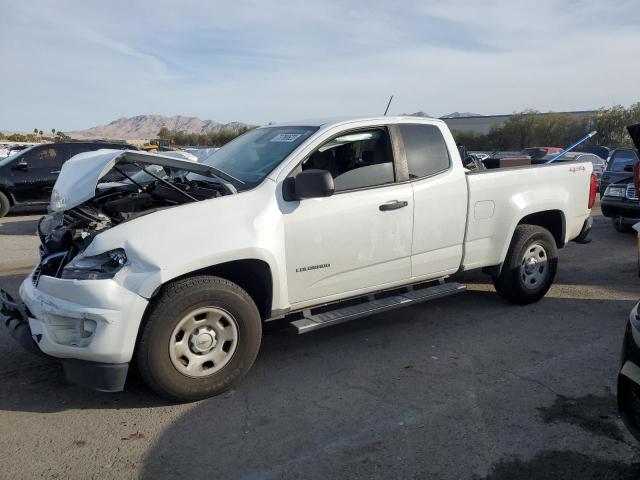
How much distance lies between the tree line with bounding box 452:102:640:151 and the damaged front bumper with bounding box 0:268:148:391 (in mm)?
39109

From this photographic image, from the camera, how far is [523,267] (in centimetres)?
570

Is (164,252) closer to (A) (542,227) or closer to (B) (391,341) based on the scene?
(B) (391,341)

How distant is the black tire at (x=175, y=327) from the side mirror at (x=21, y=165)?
1079cm

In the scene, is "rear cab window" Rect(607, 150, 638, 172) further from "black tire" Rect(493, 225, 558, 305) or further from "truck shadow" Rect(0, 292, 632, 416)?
"black tire" Rect(493, 225, 558, 305)

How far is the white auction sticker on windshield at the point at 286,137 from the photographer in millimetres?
4531

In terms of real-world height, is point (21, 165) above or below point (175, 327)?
above

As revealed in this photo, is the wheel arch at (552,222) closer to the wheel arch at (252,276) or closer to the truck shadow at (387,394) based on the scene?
the truck shadow at (387,394)

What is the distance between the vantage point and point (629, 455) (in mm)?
3094

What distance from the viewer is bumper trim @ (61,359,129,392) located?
3416 millimetres

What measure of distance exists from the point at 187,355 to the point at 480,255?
9.77 ft

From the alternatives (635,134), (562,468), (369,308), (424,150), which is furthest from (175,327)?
(635,134)

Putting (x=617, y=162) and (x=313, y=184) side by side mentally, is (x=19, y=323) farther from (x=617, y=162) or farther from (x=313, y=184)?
(x=617, y=162)

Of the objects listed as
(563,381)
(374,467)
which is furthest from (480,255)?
(374,467)

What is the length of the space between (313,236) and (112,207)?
163 cm
